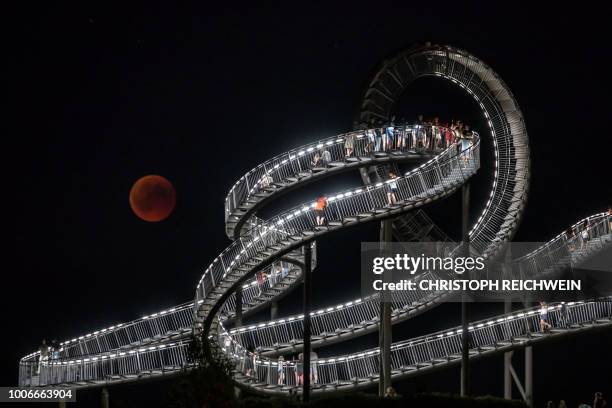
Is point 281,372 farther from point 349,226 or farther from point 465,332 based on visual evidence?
point 465,332

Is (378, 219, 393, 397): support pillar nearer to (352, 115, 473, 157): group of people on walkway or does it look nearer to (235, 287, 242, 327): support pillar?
(352, 115, 473, 157): group of people on walkway

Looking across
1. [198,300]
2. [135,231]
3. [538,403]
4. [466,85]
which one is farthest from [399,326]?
[198,300]

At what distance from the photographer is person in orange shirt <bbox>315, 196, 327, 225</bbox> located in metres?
36.5

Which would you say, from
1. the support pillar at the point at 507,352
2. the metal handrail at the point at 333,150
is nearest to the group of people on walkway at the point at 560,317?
the support pillar at the point at 507,352

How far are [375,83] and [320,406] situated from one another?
18.4 m

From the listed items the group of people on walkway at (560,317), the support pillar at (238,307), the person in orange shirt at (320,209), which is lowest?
the group of people on walkway at (560,317)

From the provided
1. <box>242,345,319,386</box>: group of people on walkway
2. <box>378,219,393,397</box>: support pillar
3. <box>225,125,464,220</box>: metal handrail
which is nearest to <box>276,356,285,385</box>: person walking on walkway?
<box>242,345,319,386</box>: group of people on walkway

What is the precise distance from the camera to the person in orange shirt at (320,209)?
120 feet

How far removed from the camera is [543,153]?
5691 cm

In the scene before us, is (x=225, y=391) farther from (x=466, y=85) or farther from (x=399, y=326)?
(x=399, y=326)

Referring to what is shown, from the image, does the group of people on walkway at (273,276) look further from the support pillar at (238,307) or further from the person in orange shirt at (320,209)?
the person in orange shirt at (320,209)

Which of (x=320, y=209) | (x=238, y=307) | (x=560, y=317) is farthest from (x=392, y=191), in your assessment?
(x=238, y=307)

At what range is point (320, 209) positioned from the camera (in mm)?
36562

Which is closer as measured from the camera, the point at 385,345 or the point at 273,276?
the point at 385,345
